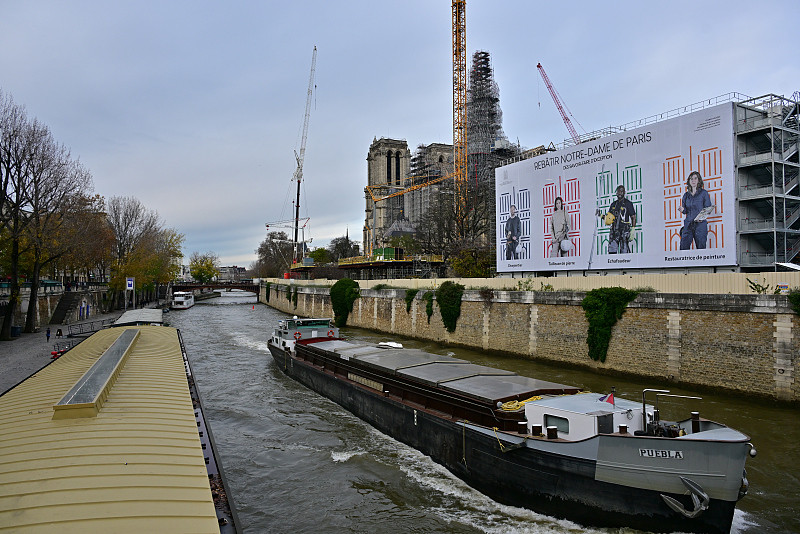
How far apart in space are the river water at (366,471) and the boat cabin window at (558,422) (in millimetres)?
1791

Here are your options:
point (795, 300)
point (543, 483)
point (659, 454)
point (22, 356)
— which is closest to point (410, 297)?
point (22, 356)

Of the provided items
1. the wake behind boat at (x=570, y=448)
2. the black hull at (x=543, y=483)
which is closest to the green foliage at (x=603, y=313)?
the wake behind boat at (x=570, y=448)

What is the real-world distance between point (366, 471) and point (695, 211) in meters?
23.0

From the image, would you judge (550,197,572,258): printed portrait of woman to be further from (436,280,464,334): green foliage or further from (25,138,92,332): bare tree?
(25,138,92,332): bare tree

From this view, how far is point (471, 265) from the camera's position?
48.1 meters

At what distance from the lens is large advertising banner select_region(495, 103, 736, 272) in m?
26.4

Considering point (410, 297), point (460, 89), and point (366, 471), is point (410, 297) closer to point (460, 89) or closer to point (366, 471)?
point (366, 471)

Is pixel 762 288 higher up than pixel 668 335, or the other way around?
pixel 762 288

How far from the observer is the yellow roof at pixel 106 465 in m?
5.48

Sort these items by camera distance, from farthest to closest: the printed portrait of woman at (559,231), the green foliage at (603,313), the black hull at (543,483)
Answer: the printed portrait of woman at (559,231) → the green foliage at (603,313) → the black hull at (543,483)

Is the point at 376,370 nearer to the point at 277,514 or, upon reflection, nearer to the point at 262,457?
the point at 262,457

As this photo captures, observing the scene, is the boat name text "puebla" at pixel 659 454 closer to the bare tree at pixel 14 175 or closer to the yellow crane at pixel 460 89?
the bare tree at pixel 14 175

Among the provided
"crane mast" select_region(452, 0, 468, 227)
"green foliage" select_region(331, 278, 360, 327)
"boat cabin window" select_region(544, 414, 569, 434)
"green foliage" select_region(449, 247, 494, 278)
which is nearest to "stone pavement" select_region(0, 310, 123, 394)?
"boat cabin window" select_region(544, 414, 569, 434)

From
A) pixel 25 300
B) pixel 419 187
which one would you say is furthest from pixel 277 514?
pixel 419 187
